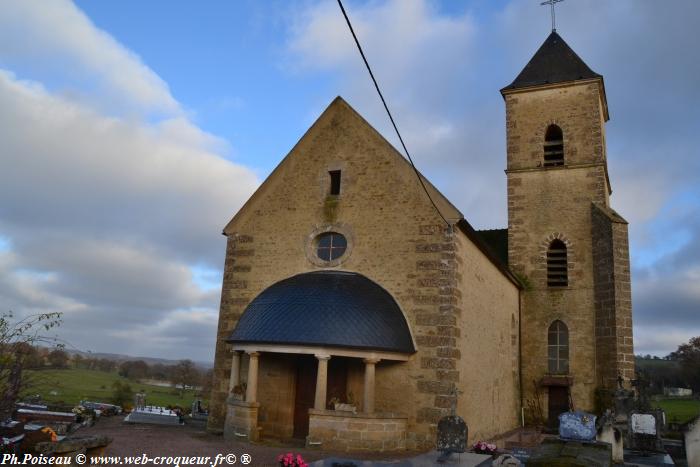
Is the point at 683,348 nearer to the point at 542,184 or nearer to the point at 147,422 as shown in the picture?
the point at 542,184

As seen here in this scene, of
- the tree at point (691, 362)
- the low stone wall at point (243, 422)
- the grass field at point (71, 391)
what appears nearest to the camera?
the grass field at point (71, 391)

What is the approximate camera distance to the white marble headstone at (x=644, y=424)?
48.5 feet

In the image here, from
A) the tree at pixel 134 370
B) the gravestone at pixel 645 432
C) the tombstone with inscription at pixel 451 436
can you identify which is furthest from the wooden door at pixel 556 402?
the tree at pixel 134 370

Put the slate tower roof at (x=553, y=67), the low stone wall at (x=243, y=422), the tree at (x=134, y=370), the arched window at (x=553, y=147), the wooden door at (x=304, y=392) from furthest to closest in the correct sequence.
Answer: the tree at (x=134, y=370), the slate tower roof at (x=553, y=67), the arched window at (x=553, y=147), the wooden door at (x=304, y=392), the low stone wall at (x=243, y=422)

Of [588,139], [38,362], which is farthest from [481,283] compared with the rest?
[38,362]

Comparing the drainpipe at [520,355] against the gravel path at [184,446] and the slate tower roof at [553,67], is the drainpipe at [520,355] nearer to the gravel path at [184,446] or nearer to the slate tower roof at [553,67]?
the slate tower roof at [553,67]

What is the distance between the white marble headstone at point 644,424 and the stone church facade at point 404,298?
3812mm

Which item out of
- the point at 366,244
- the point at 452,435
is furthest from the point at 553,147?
the point at 452,435

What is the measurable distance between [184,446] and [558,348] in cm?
1408

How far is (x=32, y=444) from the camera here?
32.8ft

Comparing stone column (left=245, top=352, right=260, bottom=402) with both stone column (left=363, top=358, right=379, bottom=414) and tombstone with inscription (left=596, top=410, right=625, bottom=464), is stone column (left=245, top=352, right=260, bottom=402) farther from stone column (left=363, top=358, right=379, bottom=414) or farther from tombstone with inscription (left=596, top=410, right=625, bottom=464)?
tombstone with inscription (left=596, top=410, right=625, bottom=464)

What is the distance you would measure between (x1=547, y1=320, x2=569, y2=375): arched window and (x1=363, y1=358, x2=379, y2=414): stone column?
10.2 meters

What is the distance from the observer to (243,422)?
13.8 meters

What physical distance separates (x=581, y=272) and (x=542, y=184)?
382cm
